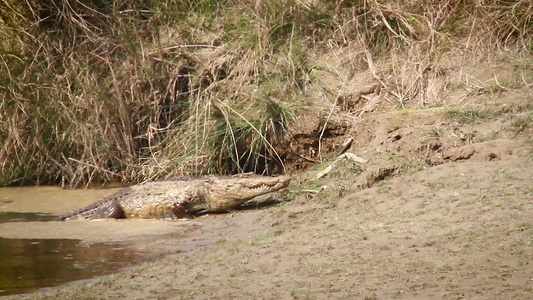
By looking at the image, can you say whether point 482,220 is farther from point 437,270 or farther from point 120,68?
point 120,68

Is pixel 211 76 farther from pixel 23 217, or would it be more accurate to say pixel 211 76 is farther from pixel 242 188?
pixel 23 217

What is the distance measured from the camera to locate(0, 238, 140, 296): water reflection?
5027 millimetres

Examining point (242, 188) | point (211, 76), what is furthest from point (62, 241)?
point (211, 76)

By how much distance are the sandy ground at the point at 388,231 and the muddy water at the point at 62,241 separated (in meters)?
0.10

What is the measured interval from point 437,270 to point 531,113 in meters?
2.95

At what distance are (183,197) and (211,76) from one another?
2049 millimetres

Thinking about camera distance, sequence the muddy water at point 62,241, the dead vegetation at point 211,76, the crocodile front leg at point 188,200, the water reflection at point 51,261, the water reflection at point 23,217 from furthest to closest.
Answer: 1. the dead vegetation at point 211,76
2. the crocodile front leg at point 188,200
3. the water reflection at point 23,217
4. the muddy water at point 62,241
5. the water reflection at point 51,261

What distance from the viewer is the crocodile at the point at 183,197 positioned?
7492mm

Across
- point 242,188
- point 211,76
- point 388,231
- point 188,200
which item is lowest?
point 188,200

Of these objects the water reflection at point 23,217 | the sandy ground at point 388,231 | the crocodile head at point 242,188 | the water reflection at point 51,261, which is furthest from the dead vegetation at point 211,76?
the water reflection at point 51,261

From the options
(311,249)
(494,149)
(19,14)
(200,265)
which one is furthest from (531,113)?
(19,14)

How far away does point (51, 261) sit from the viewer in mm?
5609

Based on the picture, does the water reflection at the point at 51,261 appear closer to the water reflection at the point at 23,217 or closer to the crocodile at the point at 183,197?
the water reflection at the point at 23,217

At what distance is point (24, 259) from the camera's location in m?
5.71
